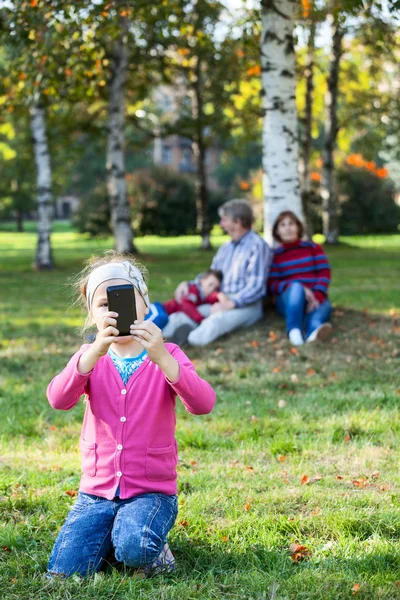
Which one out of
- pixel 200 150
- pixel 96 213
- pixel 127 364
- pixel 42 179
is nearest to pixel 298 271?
pixel 127 364

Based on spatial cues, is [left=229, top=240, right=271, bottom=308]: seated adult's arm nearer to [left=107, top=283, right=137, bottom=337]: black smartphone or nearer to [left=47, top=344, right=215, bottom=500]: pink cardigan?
[left=47, top=344, right=215, bottom=500]: pink cardigan

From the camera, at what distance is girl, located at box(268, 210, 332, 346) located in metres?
7.95

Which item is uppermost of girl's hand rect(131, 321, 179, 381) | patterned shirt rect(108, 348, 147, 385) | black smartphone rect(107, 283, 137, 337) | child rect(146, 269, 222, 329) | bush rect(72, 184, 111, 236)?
bush rect(72, 184, 111, 236)

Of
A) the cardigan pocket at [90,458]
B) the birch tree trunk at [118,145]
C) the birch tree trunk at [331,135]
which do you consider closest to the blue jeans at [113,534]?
the cardigan pocket at [90,458]

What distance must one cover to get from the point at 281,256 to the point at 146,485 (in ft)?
17.7

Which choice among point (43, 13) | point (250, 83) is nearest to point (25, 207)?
point (250, 83)

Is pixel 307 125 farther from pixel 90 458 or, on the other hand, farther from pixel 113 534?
pixel 113 534

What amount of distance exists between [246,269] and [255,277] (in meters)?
0.16

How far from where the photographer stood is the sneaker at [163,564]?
10.1 ft

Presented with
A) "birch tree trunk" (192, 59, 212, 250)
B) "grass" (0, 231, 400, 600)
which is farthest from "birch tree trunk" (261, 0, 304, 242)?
"birch tree trunk" (192, 59, 212, 250)

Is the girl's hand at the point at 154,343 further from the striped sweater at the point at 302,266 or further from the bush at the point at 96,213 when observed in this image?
the bush at the point at 96,213

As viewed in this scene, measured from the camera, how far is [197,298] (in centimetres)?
841

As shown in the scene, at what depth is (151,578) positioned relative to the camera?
302 centimetres

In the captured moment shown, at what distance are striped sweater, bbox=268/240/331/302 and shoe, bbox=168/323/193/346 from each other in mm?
1145
